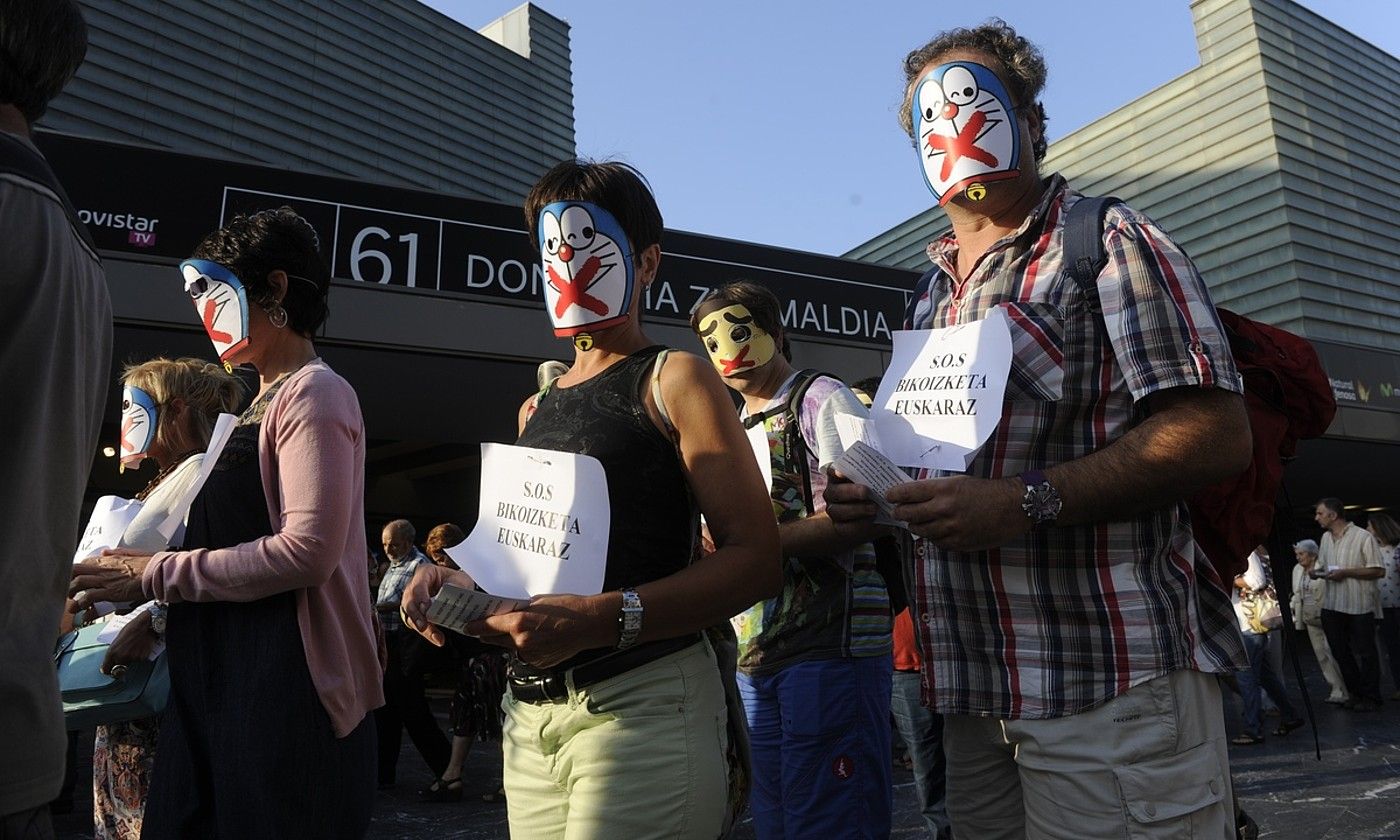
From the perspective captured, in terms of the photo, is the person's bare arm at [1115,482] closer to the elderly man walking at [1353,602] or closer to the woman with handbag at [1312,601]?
the elderly man walking at [1353,602]

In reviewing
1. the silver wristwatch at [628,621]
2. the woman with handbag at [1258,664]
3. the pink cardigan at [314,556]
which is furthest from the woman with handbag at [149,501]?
the woman with handbag at [1258,664]

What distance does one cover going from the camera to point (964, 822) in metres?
1.70

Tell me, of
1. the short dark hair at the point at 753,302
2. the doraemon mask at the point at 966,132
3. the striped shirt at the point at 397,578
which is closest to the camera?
the doraemon mask at the point at 966,132

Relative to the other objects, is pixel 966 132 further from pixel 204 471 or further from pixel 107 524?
pixel 107 524

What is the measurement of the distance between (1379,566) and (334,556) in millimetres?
9801

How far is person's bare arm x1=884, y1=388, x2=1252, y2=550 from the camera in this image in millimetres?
1458

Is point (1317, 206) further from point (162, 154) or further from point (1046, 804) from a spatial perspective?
point (1046, 804)

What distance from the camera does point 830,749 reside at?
266cm

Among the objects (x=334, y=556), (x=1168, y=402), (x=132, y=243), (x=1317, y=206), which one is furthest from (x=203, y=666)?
(x=1317, y=206)

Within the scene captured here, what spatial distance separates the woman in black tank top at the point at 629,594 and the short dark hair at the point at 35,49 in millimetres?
760

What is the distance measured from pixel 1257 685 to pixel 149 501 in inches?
291

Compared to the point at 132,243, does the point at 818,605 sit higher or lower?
lower

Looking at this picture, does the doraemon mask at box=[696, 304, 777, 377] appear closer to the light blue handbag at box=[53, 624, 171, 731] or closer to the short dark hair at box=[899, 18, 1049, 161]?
the short dark hair at box=[899, 18, 1049, 161]

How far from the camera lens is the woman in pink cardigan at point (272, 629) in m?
1.92
